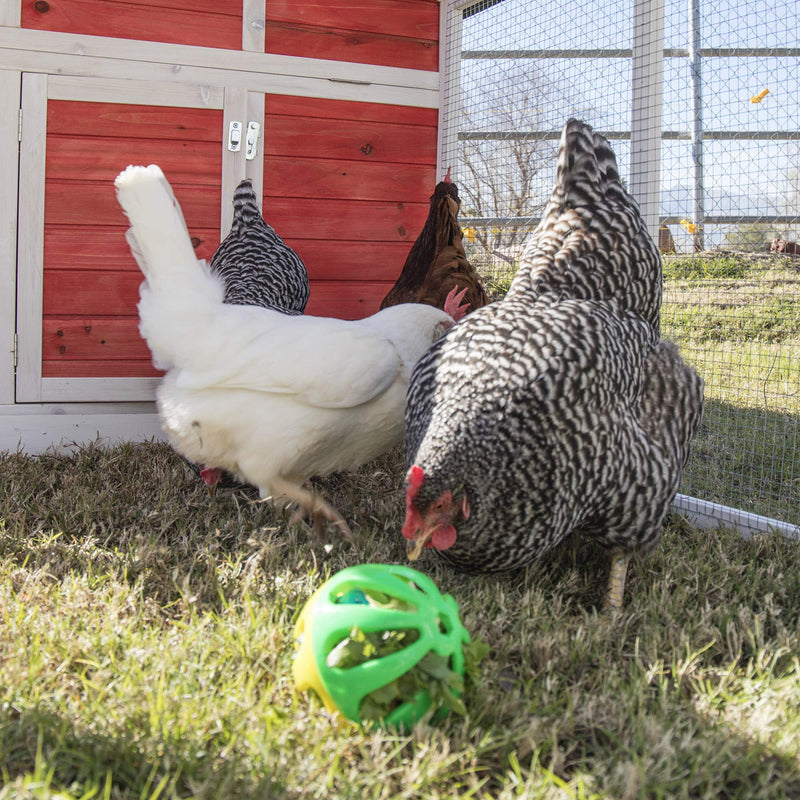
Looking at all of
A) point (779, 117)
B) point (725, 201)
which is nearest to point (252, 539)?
point (725, 201)

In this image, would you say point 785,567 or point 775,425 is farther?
point 775,425

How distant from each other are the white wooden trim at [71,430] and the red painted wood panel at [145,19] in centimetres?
147

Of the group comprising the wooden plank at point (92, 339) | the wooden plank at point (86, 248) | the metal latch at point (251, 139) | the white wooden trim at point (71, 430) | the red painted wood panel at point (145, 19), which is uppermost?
the red painted wood panel at point (145, 19)

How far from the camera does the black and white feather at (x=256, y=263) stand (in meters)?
2.64

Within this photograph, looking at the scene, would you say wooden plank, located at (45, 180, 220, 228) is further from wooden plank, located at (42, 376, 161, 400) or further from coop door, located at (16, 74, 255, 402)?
wooden plank, located at (42, 376, 161, 400)

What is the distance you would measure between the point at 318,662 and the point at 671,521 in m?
1.51

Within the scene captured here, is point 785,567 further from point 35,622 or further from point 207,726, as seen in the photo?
point 35,622

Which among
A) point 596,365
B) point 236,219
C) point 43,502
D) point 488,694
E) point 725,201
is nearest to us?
point 488,694

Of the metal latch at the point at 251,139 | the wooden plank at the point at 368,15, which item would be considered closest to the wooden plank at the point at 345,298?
the metal latch at the point at 251,139

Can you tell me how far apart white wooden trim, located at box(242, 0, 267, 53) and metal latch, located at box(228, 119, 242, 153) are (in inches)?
11.9

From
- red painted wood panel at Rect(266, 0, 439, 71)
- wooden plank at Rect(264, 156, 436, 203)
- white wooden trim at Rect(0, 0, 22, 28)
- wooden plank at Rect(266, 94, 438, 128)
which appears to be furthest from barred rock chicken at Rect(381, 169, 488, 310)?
white wooden trim at Rect(0, 0, 22, 28)

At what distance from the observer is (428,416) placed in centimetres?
162

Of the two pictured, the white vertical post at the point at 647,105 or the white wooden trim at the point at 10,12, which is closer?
the white vertical post at the point at 647,105

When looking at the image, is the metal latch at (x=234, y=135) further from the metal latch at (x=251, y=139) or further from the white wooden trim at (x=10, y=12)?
the white wooden trim at (x=10, y=12)
